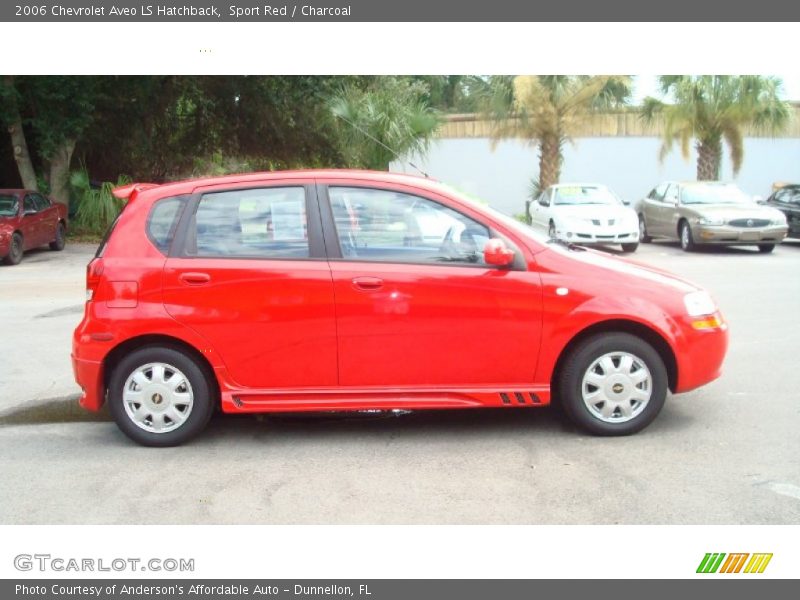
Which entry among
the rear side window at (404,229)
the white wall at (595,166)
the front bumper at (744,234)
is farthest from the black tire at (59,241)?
the rear side window at (404,229)

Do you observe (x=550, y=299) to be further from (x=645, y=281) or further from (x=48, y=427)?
(x=48, y=427)

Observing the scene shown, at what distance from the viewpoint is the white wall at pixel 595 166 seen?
26156 mm

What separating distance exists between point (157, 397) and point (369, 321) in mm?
1408

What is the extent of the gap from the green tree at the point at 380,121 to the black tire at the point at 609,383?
17047 mm

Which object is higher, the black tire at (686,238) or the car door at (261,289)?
the car door at (261,289)

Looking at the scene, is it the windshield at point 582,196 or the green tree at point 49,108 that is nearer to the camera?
the windshield at point 582,196

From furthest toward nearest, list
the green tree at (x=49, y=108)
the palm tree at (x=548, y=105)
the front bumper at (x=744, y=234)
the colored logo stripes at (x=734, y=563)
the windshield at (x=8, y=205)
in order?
the palm tree at (x=548, y=105)
the green tree at (x=49, y=108)
the windshield at (x=8, y=205)
the front bumper at (x=744, y=234)
the colored logo stripes at (x=734, y=563)

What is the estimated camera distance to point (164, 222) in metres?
5.40

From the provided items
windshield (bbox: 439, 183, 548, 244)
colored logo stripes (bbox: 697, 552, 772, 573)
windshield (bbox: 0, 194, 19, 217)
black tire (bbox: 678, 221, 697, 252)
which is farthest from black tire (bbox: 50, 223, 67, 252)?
colored logo stripes (bbox: 697, 552, 772, 573)

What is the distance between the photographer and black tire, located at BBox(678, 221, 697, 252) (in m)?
17.9

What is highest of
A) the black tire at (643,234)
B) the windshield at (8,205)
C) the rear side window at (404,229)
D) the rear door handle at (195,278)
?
the rear side window at (404,229)

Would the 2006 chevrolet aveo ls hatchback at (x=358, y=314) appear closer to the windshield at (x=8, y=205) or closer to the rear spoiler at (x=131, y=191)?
the rear spoiler at (x=131, y=191)

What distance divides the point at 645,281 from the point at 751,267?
10.5 metres

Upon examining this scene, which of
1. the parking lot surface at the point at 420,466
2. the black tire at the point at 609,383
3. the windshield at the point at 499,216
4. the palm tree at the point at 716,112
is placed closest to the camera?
the parking lot surface at the point at 420,466
